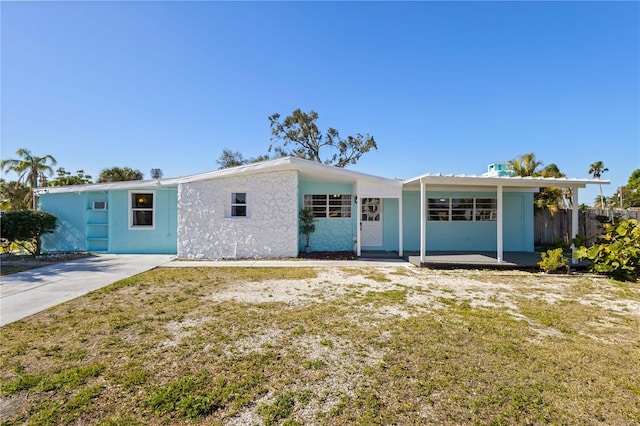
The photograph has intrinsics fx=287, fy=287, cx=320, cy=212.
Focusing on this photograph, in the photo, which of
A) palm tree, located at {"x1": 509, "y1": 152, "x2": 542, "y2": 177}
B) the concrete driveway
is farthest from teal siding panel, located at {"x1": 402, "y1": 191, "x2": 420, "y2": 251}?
the concrete driveway

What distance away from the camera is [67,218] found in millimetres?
12086

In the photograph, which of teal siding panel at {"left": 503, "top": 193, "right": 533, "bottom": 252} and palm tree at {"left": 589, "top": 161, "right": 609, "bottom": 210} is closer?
teal siding panel at {"left": 503, "top": 193, "right": 533, "bottom": 252}

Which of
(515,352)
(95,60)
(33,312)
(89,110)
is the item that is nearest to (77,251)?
(89,110)

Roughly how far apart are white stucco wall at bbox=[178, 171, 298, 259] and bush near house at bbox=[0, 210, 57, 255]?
5268 mm

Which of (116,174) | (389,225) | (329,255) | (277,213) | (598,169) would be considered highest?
(598,169)

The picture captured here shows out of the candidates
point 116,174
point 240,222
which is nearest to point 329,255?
point 240,222

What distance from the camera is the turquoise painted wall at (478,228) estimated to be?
12281 mm

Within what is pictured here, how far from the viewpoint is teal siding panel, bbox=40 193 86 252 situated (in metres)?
12.0

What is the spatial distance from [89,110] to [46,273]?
746 centimetres

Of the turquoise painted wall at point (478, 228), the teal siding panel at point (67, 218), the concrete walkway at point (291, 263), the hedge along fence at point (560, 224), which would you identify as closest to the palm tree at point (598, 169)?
the hedge along fence at point (560, 224)

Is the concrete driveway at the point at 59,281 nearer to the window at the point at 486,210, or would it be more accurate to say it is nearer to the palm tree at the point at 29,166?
the window at the point at 486,210

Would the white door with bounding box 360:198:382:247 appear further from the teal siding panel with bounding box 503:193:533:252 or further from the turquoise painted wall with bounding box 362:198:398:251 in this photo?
the teal siding panel with bounding box 503:193:533:252

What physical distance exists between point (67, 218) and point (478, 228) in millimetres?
17461

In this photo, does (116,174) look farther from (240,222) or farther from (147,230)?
(240,222)
